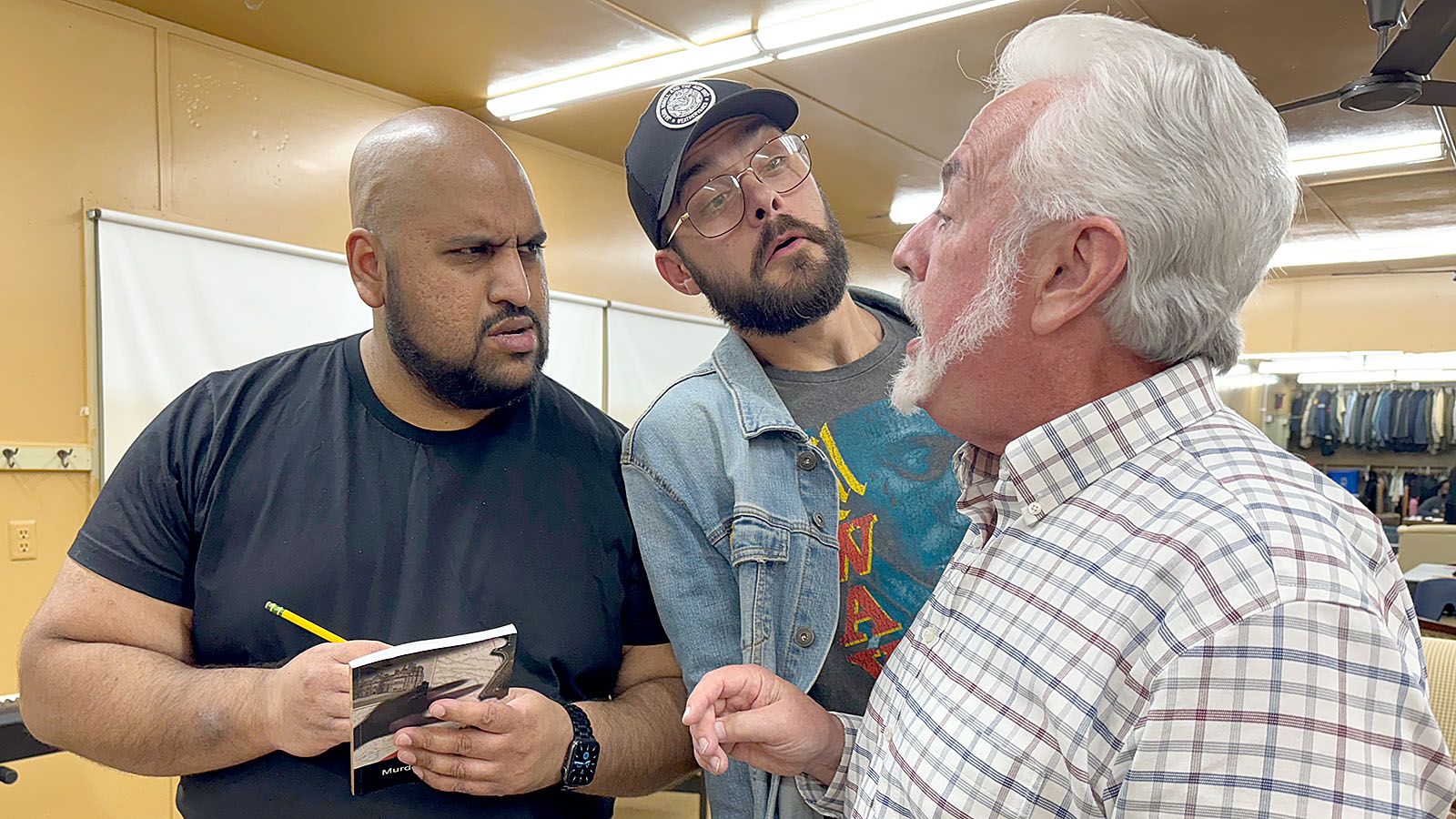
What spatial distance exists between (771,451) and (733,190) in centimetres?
42

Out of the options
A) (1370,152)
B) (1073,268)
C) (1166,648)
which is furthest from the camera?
(1370,152)

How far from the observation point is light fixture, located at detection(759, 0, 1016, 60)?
371 centimetres

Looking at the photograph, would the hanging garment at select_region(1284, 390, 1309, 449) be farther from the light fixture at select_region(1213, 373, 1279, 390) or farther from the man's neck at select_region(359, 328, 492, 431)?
the man's neck at select_region(359, 328, 492, 431)

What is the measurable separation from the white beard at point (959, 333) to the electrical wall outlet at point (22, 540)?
12.2 ft

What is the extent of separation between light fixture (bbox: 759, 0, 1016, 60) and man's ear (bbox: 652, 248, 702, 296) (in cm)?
249

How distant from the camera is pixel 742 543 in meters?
1.41

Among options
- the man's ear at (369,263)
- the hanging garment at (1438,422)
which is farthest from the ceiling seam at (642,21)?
the hanging garment at (1438,422)

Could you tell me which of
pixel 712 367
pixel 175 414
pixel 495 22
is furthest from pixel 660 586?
pixel 495 22

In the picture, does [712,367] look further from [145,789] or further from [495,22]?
[145,789]

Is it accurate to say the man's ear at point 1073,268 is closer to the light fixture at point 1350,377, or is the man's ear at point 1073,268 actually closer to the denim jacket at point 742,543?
the denim jacket at point 742,543

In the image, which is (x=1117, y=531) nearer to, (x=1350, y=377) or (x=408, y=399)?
(x=408, y=399)

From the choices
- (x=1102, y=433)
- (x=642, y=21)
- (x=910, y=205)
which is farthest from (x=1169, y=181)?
(x=910, y=205)

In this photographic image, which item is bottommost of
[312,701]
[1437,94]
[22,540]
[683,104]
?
[22,540]

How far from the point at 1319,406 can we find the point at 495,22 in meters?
8.43
